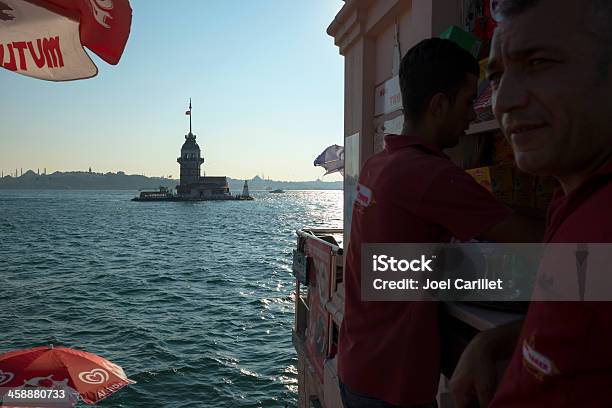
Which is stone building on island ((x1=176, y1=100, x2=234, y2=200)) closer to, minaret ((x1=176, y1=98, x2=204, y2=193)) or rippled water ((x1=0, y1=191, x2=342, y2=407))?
minaret ((x1=176, y1=98, x2=204, y2=193))

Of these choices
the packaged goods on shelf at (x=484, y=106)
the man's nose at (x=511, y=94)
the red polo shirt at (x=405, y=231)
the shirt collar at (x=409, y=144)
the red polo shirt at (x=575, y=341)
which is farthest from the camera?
the packaged goods on shelf at (x=484, y=106)

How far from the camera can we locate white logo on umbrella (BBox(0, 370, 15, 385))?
8.22 m

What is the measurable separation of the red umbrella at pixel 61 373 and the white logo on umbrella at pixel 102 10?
7.51 metres

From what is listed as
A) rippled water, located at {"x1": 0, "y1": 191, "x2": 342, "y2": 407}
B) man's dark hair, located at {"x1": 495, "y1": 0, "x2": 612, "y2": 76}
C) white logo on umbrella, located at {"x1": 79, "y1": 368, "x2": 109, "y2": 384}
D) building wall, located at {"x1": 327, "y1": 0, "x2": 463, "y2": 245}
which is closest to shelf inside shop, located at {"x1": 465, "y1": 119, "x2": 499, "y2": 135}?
building wall, located at {"x1": 327, "y1": 0, "x2": 463, "y2": 245}

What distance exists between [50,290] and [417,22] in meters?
28.5

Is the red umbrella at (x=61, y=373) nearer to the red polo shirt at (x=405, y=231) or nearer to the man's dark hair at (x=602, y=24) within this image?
the red polo shirt at (x=405, y=231)

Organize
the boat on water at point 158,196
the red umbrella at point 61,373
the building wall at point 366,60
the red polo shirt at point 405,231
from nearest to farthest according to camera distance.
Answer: the red polo shirt at point 405,231
the building wall at point 366,60
the red umbrella at point 61,373
the boat on water at point 158,196

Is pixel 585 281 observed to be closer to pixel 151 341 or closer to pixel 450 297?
pixel 450 297

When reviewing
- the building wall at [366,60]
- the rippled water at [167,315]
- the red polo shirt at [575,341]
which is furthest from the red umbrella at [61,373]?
the red polo shirt at [575,341]

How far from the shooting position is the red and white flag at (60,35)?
345 centimetres

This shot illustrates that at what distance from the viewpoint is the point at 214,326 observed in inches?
778

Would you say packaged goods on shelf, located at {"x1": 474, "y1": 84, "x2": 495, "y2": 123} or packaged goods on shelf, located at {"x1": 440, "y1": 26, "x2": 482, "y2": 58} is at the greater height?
packaged goods on shelf, located at {"x1": 440, "y1": 26, "x2": 482, "y2": 58}

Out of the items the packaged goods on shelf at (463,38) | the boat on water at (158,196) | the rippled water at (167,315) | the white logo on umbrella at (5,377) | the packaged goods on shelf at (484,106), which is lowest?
the rippled water at (167,315)

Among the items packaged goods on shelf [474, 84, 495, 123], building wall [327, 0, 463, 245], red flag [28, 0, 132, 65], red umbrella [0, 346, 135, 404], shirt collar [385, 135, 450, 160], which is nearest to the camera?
shirt collar [385, 135, 450, 160]
